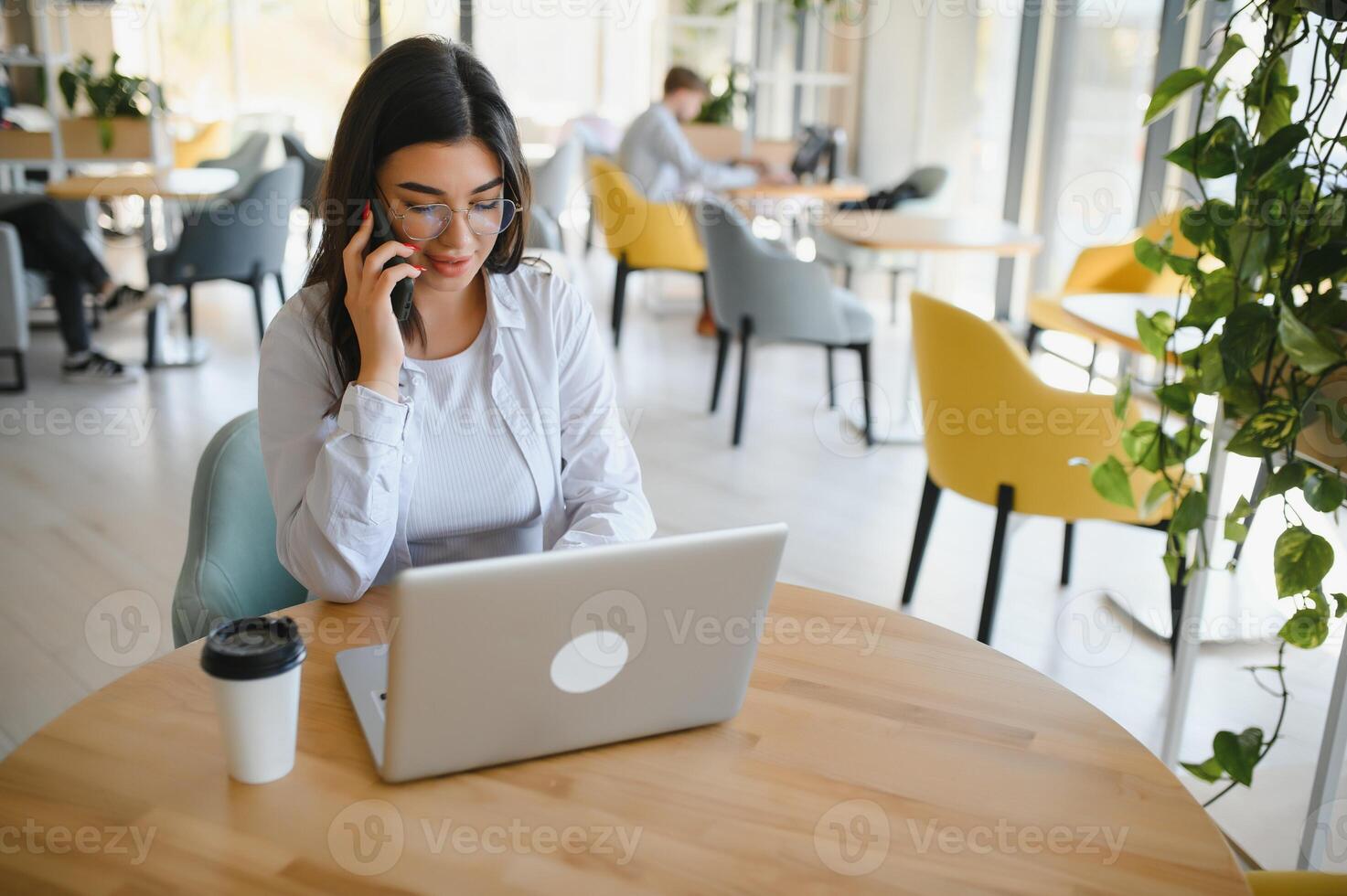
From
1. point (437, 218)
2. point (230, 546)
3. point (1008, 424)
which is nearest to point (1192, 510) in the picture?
point (1008, 424)

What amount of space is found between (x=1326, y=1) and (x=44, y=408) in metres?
4.51

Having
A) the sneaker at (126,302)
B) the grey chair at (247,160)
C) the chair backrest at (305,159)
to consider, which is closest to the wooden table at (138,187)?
the sneaker at (126,302)

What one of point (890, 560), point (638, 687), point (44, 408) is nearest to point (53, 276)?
point (44, 408)

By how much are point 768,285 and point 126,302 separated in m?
2.88

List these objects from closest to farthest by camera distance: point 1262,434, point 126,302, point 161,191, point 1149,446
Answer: point 1262,434
point 1149,446
point 161,191
point 126,302

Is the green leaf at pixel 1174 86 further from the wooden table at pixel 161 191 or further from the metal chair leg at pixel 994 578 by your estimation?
the wooden table at pixel 161 191

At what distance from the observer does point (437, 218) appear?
1.47 metres

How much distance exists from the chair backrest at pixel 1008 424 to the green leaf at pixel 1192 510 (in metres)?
0.64

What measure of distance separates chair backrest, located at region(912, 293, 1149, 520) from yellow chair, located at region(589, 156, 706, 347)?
2.86 metres

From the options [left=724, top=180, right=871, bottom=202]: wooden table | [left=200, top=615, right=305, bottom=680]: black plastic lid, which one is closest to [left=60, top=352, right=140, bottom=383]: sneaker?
[left=724, top=180, right=871, bottom=202]: wooden table

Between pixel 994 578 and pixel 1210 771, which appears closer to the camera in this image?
pixel 1210 771

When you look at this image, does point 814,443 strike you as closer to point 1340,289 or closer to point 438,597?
point 1340,289

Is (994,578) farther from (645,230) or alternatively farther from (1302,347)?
(645,230)

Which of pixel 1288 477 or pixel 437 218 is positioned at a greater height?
pixel 437 218
